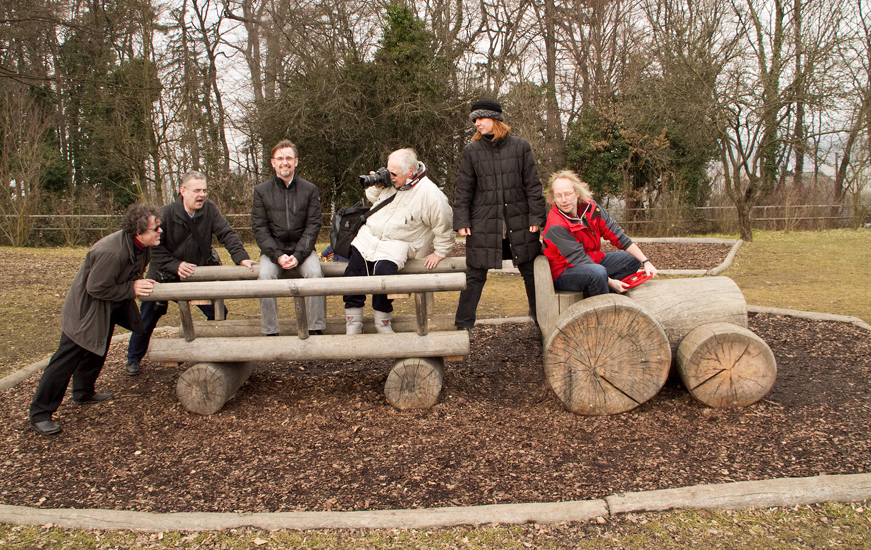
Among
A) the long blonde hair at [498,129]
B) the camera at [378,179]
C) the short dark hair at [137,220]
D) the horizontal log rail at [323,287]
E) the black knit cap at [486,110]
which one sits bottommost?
the horizontal log rail at [323,287]

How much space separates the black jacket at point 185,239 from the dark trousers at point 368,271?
840 millimetres

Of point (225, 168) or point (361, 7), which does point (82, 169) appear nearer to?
point (225, 168)

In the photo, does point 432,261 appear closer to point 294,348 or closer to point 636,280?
point 294,348

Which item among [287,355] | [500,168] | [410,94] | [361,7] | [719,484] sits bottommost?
[719,484]

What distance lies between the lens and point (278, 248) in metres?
4.64

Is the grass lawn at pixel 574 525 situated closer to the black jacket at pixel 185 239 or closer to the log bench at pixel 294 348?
the log bench at pixel 294 348

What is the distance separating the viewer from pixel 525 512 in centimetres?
287

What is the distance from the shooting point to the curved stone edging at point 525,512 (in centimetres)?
285

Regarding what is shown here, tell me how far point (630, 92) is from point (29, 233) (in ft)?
54.7

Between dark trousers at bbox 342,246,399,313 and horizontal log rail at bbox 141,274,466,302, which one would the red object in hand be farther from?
dark trousers at bbox 342,246,399,313

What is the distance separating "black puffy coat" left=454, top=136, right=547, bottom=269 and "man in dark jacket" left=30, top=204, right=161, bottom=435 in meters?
2.14

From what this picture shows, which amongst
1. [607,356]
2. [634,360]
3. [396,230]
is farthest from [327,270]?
[634,360]

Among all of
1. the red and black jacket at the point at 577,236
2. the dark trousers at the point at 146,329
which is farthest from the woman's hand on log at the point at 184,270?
the red and black jacket at the point at 577,236

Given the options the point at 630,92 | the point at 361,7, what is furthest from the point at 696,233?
the point at 361,7
